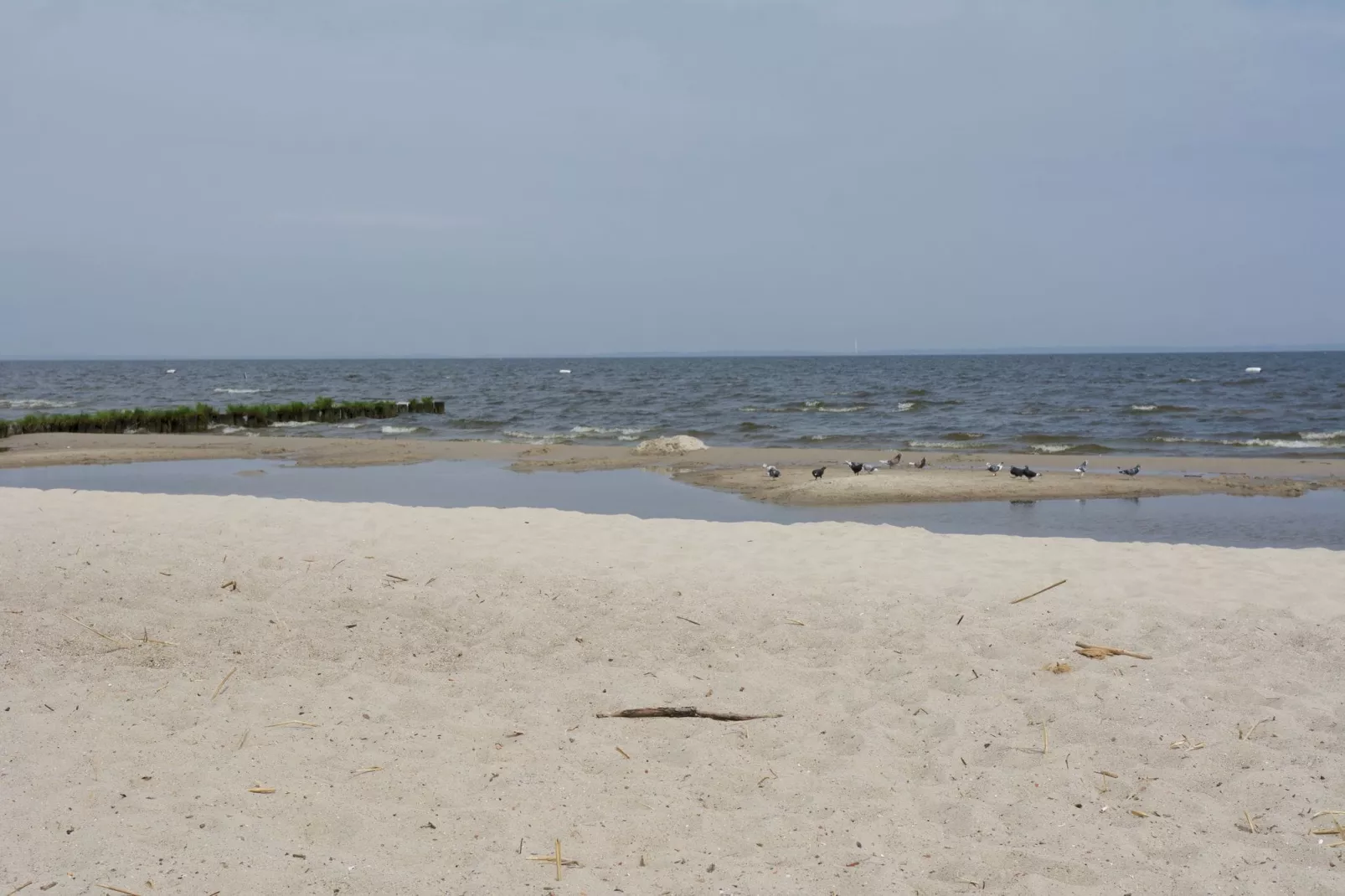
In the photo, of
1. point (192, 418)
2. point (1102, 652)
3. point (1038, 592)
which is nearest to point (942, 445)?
point (1038, 592)

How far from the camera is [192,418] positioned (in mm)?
27359

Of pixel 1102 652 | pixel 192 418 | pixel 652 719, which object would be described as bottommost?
pixel 652 719

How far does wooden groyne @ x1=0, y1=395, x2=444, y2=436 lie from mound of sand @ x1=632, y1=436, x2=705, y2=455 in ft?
47.6

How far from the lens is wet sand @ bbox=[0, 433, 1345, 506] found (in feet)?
45.4

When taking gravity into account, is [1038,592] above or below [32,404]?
below

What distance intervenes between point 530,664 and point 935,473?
11.6m

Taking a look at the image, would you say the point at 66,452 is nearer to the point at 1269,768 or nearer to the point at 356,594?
the point at 356,594

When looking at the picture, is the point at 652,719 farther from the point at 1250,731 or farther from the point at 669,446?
the point at 669,446

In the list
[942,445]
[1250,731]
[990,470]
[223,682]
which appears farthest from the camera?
[942,445]

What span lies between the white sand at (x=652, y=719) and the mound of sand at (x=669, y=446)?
1239 centimetres

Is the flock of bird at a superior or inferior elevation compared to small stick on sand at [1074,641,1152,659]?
inferior

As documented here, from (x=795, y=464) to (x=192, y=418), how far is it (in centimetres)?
1886

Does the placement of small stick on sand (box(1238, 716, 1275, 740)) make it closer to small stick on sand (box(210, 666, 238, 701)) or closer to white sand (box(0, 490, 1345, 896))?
white sand (box(0, 490, 1345, 896))

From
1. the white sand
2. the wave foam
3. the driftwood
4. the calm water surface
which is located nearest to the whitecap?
the calm water surface
